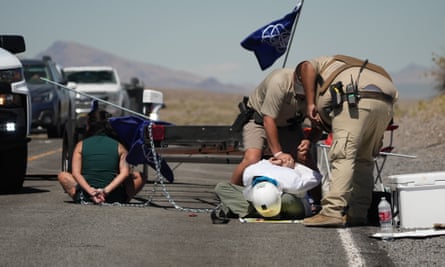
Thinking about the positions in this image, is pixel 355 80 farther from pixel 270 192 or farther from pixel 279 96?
pixel 270 192

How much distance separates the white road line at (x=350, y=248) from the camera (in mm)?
8523

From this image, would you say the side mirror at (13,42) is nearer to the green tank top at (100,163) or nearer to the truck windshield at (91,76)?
the green tank top at (100,163)

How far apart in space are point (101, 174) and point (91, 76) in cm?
2412

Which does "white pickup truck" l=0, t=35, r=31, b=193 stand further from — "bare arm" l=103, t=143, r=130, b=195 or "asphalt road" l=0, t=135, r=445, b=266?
"bare arm" l=103, t=143, r=130, b=195

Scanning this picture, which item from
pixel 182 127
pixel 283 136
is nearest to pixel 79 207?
pixel 182 127

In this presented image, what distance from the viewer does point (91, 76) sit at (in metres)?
36.0

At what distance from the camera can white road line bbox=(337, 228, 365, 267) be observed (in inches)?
336

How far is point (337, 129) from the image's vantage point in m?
10.4

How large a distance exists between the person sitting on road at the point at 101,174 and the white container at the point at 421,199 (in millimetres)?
3253

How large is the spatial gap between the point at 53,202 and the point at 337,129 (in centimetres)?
366

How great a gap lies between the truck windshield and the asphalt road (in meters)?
22.9

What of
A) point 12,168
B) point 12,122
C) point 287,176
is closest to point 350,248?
point 287,176

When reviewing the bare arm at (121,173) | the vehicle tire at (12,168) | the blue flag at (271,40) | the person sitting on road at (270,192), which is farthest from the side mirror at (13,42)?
the person sitting on road at (270,192)

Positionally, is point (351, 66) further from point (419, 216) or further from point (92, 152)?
point (92, 152)
